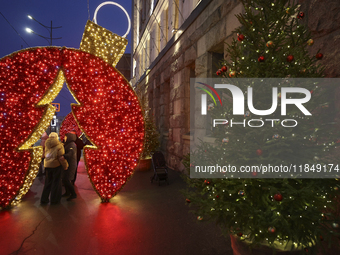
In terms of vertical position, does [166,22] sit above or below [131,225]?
above

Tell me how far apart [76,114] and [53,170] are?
1.76 m

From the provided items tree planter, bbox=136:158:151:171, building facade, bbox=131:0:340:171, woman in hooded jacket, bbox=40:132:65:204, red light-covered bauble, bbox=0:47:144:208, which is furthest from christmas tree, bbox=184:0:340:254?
tree planter, bbox=136:158:151:171

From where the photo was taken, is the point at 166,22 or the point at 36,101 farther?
the point at 166,22

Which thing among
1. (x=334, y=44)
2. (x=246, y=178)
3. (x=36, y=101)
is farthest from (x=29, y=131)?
(x=334, y=44)

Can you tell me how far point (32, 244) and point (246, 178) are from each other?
3.84 meters

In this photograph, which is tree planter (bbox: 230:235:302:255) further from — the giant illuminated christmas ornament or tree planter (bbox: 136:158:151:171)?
tree planter (bbox: 136:158:151:171)

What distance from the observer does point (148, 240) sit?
3.83 meters

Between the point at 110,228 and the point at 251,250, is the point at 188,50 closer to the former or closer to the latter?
the point at 110,228

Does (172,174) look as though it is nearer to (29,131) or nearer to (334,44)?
(29,131)

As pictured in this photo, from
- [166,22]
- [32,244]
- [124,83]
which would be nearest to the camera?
[32,244]

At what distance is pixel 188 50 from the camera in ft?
28.2

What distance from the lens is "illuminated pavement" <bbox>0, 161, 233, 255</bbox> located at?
3596 mm

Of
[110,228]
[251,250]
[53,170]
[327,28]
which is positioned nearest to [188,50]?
[327,28]

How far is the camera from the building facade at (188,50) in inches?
135
